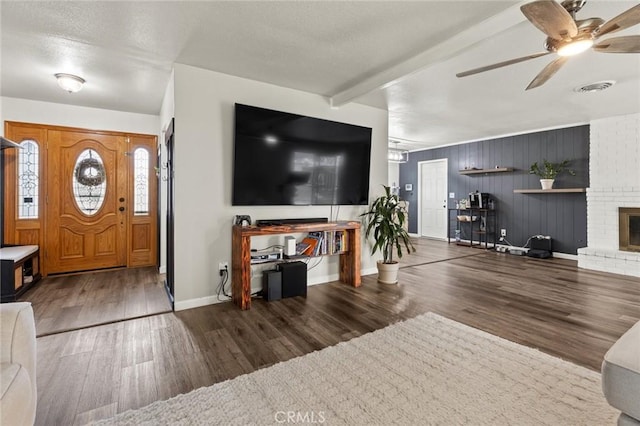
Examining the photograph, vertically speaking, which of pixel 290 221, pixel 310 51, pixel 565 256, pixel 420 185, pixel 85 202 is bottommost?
pixel 565 256

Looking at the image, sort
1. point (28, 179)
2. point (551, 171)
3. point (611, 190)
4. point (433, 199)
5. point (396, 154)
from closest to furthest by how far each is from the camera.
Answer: point (28, 179), point (611, 190), point (551, 171), point (396, 154), point (433, 199)

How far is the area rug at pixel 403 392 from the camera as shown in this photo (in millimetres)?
1520

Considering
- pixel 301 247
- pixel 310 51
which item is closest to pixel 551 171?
pixel 301 247

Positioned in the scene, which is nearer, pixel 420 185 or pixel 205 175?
pixel 205 175

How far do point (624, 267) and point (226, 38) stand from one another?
20.3 ft

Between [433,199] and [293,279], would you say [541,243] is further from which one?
[293,279]

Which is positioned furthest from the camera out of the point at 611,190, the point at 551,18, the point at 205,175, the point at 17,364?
the point at 611,190

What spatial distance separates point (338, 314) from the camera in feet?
9.52

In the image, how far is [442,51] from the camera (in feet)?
8.47

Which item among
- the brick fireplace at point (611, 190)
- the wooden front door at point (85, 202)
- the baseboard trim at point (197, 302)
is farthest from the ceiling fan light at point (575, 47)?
the wooden front door at point (85, 202)

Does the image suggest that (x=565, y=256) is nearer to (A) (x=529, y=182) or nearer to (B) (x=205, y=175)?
(A) (x=529, y=182)

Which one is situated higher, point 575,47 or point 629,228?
point 575,47

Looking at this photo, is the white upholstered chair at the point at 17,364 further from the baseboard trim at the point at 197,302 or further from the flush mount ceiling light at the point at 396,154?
the flush mount ceiling light at the point at 396,154

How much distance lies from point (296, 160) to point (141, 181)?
9.47 feet
